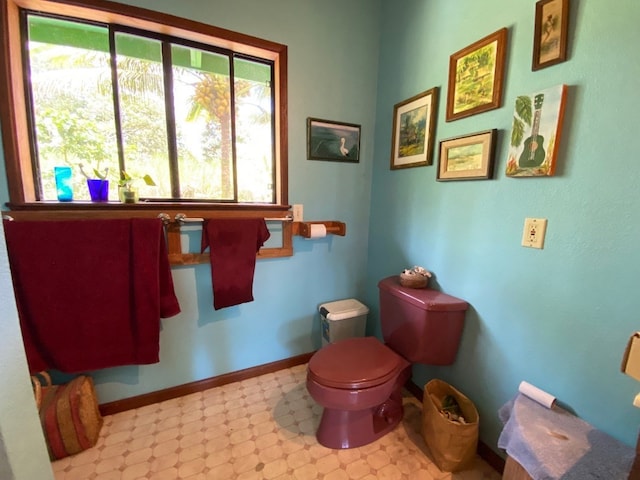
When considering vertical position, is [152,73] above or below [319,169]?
above

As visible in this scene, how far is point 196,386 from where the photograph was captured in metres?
1.70

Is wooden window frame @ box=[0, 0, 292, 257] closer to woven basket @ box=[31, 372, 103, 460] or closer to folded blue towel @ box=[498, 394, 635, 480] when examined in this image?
woven basket @ box=[31, 372, 103, 460]

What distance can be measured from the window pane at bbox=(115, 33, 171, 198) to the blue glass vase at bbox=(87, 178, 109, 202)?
143 millimetres

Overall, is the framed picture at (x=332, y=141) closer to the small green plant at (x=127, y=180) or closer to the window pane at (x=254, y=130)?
the window pane at (x=254, y=130)

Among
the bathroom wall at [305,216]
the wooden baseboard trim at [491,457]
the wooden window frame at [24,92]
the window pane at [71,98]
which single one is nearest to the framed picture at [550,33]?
the bathroom wall at [305,216]

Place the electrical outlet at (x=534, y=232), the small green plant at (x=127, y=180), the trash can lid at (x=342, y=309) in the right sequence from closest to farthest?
1. the electrical outlet at (x=534, y=232)
2. the small green plant at (x=127, y=180)
3. the trash can lid at (x=342, y=309)

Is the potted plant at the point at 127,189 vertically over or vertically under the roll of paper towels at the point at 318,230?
over

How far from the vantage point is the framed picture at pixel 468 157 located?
3.92 ft

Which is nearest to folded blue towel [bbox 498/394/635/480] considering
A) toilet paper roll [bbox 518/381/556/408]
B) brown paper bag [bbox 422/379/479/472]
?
toilet paper roll [bbox 518/381/556/408]

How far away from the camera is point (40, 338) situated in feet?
4.08

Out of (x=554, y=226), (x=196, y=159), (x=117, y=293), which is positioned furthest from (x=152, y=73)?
(x=554, y=226)

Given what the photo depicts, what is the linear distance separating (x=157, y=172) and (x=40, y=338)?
3.17 feet

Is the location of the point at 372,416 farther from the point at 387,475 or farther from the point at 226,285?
the point at 226,285

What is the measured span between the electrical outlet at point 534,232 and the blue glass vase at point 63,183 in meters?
2.09
